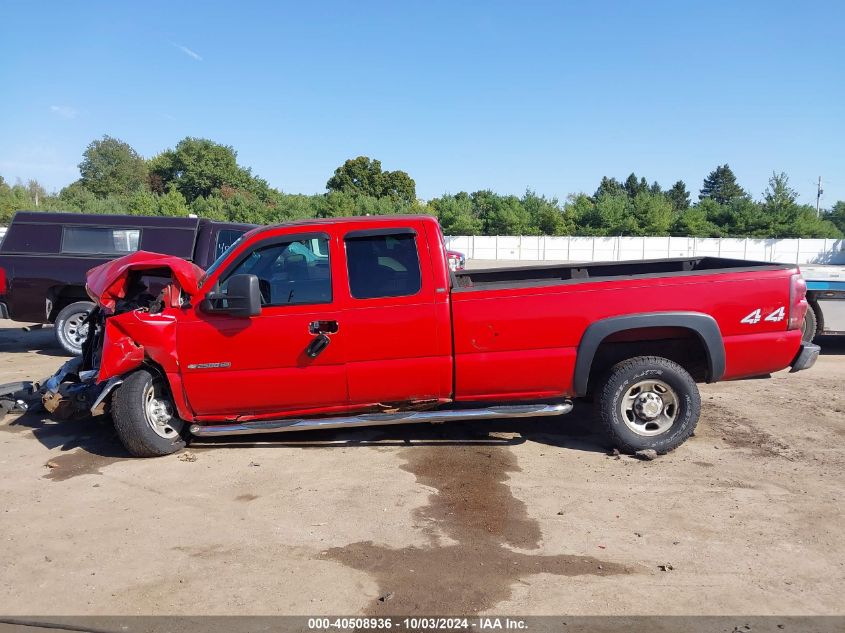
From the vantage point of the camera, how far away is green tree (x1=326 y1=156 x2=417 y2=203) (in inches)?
3002

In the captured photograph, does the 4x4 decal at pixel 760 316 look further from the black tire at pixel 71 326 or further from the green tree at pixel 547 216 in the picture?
the green tree at pixel 547 216

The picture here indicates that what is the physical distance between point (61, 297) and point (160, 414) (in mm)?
5961

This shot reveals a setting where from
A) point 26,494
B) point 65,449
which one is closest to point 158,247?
point 65,449

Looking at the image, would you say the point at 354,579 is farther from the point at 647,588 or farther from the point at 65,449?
the point at 65,449

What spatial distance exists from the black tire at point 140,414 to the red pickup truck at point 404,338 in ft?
0.05

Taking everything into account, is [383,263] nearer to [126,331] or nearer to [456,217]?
[126,331]

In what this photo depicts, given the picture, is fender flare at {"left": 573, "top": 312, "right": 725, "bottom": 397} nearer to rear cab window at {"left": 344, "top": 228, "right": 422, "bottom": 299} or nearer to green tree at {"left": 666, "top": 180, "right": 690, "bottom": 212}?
rear cab window at {"left": 344, "top": 228, "right": 422, "bottom": 299}

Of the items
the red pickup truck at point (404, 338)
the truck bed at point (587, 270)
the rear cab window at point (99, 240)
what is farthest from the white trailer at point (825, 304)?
the rear cab window at point (99, 240)

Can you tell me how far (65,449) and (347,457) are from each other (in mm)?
2610

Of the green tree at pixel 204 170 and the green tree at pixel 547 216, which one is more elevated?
the green tree at pixel 204 170

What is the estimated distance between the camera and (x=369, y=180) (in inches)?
3014

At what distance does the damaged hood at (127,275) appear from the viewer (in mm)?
5469

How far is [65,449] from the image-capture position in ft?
19.4

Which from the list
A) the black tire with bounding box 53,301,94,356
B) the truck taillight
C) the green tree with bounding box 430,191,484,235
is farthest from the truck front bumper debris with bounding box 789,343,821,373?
the green tree with bounding box 430,191,484,235
